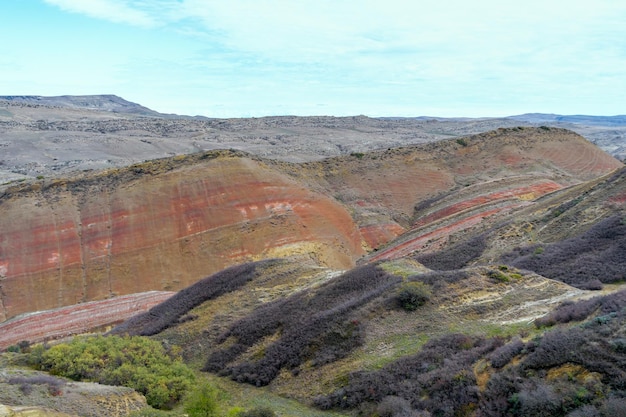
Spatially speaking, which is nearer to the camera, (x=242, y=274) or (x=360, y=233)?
(x=242, y=274)

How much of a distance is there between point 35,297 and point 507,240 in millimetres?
26839

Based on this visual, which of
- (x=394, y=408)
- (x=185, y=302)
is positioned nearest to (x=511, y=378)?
(x=394, y=408)

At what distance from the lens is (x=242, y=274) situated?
2312cm

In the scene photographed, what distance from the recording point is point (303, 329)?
15602 mm

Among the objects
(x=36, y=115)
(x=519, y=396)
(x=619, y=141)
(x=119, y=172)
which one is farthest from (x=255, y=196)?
(x=619, y=141)

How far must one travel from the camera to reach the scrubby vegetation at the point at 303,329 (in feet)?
47.4

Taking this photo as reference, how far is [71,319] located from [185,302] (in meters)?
7.60

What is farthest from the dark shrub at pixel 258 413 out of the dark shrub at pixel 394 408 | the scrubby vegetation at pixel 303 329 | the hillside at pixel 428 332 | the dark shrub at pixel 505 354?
the dark shrub at pixel 505 354

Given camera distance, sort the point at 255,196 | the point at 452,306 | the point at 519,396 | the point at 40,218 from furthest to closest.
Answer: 1. the point at 255,196
2. the point at 40,218
3. the point at 452,306
4. the point at 519,396

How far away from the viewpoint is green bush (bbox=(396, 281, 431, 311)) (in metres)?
14.9

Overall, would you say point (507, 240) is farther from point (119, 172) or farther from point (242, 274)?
point (119, 172)

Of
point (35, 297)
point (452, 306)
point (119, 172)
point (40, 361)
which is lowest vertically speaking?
point (35, 297)

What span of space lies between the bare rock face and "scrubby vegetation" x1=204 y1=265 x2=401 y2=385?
1315cm

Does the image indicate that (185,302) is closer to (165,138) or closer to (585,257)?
(585,257)
